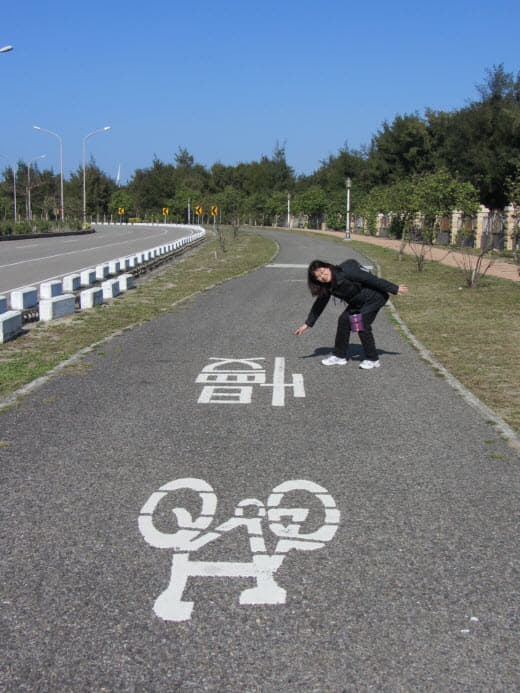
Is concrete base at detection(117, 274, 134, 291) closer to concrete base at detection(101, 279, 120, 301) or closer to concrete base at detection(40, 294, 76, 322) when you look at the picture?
concrete base at detection(101, 279, 120, 301)

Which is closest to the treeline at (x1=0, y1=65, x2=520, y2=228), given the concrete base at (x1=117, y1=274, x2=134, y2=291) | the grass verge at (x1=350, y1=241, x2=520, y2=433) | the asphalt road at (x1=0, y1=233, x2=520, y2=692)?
the grass verge at (x1=350, y1=241, x2=520, y2=433)

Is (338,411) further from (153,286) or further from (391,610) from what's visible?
(153,286)

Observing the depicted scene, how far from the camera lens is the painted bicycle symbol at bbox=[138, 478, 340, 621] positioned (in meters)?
3.39

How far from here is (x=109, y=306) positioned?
50.0ft

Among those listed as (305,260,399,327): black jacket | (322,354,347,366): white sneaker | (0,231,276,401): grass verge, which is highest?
(305,260,399,327): black jacket

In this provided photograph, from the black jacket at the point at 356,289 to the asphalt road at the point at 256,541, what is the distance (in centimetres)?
146

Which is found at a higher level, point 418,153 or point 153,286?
point 418,153

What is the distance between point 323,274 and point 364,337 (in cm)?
123

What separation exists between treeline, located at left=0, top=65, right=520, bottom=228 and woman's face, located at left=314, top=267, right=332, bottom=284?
20214mm

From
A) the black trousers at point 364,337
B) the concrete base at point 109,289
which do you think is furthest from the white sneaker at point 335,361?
the concrete base at point 109,289

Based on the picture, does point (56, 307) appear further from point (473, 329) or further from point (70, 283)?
point (473, 329)

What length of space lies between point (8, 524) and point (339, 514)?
1.95 metres

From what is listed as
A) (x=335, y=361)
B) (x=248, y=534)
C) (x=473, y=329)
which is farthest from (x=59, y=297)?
(x=248, y=534)

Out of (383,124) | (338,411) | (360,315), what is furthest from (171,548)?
(383,124)
